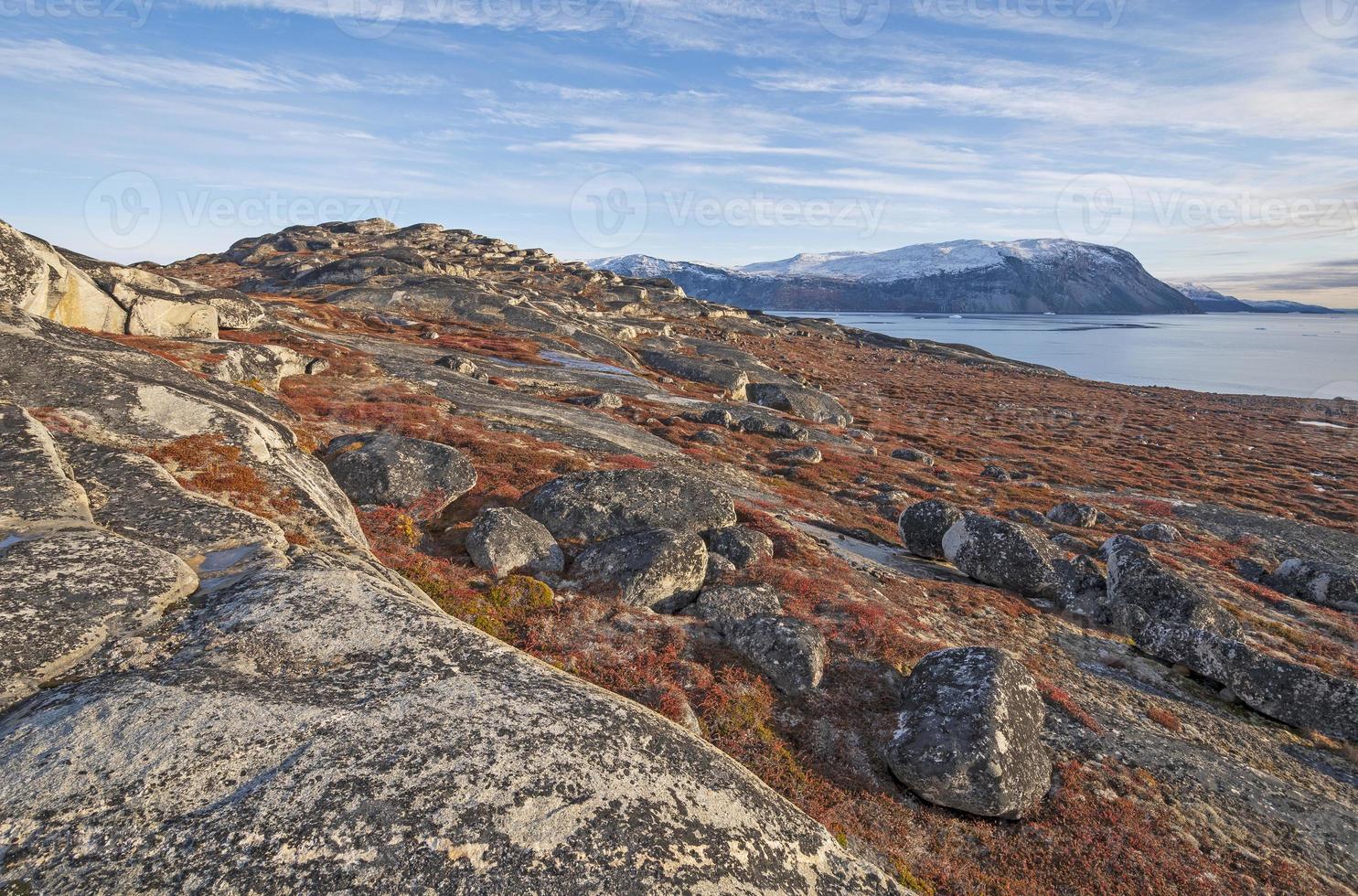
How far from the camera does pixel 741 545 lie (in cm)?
2061

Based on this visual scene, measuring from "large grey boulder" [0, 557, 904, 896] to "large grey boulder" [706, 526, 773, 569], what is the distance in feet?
35.0

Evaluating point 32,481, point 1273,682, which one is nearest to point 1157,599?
point 1273,682

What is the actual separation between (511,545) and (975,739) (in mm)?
12309

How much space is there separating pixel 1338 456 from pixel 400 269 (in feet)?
414

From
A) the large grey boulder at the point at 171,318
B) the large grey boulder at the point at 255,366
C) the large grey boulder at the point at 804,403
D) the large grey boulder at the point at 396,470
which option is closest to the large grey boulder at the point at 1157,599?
the large grey boulder at the point at 396,470

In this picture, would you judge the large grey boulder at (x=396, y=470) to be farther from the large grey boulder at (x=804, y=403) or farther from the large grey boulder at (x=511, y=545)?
the large grey boulder at (x=804, y=403)

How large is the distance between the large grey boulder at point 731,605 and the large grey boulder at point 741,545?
2237 mm

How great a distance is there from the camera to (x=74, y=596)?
9.05m

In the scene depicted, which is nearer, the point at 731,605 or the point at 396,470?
the point at 731,605

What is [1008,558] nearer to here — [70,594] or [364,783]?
[364,783]

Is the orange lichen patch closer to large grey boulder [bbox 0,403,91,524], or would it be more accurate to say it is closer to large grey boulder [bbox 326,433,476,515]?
large grey boulder [bbox 0,403,91,524]

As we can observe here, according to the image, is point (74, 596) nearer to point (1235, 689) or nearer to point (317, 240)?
point (1235, 689)

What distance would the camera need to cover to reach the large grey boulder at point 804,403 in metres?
63.0

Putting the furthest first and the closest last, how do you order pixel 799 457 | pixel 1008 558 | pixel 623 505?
1. pixel 799 457
2. pixel 1008 558
3. pixel 623 505
